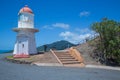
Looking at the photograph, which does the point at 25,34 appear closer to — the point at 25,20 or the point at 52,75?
the point at 25,20

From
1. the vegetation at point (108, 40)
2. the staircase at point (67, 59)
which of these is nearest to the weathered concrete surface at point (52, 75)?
the staircase at point (67, 59)

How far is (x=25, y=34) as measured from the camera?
27828mm

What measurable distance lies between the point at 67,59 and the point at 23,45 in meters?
6.77

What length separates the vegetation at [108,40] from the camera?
75.0ft

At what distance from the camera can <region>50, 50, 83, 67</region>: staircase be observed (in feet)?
75.7

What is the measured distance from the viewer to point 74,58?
25609mm

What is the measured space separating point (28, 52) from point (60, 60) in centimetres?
576

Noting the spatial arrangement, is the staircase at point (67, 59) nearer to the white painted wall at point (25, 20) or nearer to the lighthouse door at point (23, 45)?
the lighthouse door at point (23, 45)

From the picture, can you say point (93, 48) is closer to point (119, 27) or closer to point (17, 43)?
point (119, 27)

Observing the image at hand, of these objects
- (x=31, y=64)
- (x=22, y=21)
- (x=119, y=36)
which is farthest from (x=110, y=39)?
(x=22, y=21)

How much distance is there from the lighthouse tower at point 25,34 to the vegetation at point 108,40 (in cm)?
893

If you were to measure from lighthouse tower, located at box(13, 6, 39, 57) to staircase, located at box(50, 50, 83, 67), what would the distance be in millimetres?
4160

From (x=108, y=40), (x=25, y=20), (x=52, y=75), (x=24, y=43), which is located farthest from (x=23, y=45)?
(x=52, y=75)

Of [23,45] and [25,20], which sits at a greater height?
[25,20]
